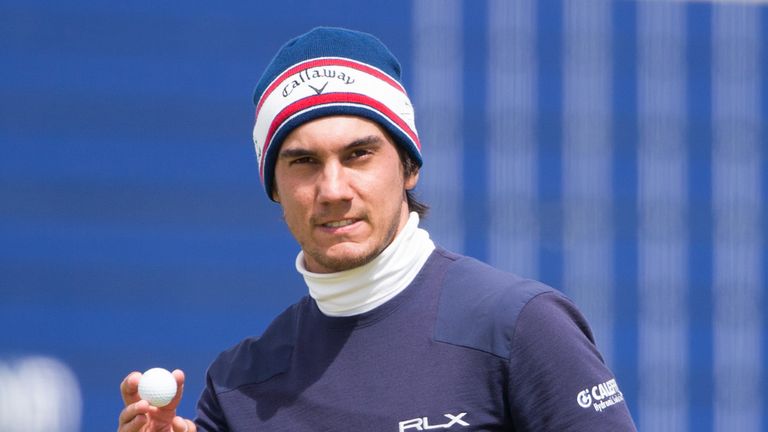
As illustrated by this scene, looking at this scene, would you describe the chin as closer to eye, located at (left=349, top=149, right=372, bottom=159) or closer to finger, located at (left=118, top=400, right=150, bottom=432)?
eye, located at (left=349, top=149, right=372, bottom=159)

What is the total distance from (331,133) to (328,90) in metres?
0.08

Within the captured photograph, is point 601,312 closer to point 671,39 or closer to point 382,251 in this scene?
point 671,39

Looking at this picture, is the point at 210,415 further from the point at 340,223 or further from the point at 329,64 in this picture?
the point at 329,64

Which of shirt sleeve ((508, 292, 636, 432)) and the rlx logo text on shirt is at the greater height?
shirt sleeve ((508, 292, 636, 432))

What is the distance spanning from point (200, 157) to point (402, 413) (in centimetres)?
405

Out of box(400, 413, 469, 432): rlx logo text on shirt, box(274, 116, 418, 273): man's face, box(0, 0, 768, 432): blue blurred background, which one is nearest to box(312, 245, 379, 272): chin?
box(274, 116, 418, 273): man's face

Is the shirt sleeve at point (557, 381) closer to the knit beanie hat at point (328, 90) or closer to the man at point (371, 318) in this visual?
the man at point (371, 318)

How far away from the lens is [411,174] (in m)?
2.37

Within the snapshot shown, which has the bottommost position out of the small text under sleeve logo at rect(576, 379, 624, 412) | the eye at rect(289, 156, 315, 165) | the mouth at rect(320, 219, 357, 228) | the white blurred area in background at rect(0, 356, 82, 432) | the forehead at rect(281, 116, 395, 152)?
the white blurred area in background at rect(0, 356, 82, 432)

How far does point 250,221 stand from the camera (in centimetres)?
596

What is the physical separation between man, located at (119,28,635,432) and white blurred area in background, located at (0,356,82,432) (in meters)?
3.43

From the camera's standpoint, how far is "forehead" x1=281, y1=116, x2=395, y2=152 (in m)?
2.18

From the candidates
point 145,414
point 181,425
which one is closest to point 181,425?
point 181,425

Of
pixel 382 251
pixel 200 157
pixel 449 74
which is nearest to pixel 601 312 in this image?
pixel 449 74
